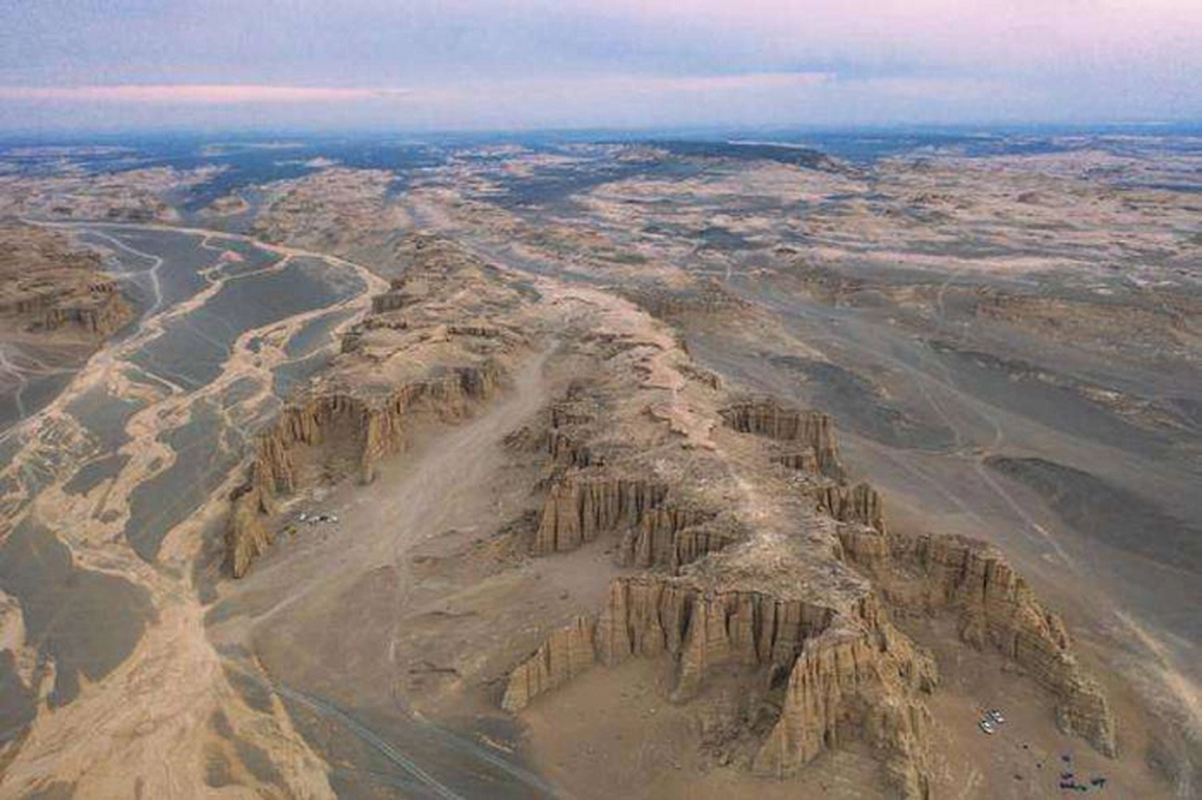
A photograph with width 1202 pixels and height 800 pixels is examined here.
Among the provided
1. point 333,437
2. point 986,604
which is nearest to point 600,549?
point 986,604

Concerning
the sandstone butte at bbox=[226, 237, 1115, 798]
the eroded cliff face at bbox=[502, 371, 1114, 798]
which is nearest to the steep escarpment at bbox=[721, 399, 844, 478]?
the sandstone butte at bbox=[226, 237, 1115, 798]

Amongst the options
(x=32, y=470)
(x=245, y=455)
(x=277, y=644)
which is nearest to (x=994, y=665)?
(x=277, y=644)

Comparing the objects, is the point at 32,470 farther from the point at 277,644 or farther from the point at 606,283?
the point at 606,283

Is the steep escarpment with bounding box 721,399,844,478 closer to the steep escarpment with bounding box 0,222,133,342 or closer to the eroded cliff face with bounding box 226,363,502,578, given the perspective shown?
the eroded cliff face with bounding box 226,363,502,578

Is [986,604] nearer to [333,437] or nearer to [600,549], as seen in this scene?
[600,549]

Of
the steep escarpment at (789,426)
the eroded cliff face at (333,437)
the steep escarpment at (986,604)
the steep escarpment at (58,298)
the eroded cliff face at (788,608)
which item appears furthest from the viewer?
the steep escarpment at (58,298)

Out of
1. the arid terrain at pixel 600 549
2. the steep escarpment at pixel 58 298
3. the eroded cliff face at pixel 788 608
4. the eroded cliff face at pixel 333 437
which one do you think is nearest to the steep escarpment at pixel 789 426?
the arid terrain at pixel 600 549

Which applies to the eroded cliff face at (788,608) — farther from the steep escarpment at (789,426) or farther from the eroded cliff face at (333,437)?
the eroded cliff face at (333,437)
